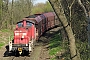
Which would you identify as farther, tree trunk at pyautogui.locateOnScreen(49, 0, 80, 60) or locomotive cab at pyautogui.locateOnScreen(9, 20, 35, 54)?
locomotive cab at pyautogui.locateOnScreen(9, 20, 35, 54)

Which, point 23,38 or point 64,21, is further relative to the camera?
point 23,38

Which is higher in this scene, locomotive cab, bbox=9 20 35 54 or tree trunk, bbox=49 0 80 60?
tree trunk, bbox=49 0 80 60

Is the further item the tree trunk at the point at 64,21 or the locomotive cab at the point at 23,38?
the locomotive cab at the point at 23,38

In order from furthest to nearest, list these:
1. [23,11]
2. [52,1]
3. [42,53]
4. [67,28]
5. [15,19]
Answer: [23,11] → [15,19] → [42,53] → [67,28] → [52,1]

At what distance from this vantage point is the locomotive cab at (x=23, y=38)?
18.1 meters

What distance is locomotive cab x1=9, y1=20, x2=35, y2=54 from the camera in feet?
59.5

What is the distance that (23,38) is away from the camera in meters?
18.9

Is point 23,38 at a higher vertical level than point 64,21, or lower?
lower

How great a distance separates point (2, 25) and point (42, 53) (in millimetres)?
21543

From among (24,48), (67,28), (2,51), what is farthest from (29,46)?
(67,28)

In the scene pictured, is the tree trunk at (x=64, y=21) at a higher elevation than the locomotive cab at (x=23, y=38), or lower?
higher

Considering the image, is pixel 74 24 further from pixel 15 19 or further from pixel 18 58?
pixel 15 19

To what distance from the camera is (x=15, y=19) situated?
159 ft

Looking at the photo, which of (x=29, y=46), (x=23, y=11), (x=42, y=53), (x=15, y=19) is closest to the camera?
(x=29, y=46)
